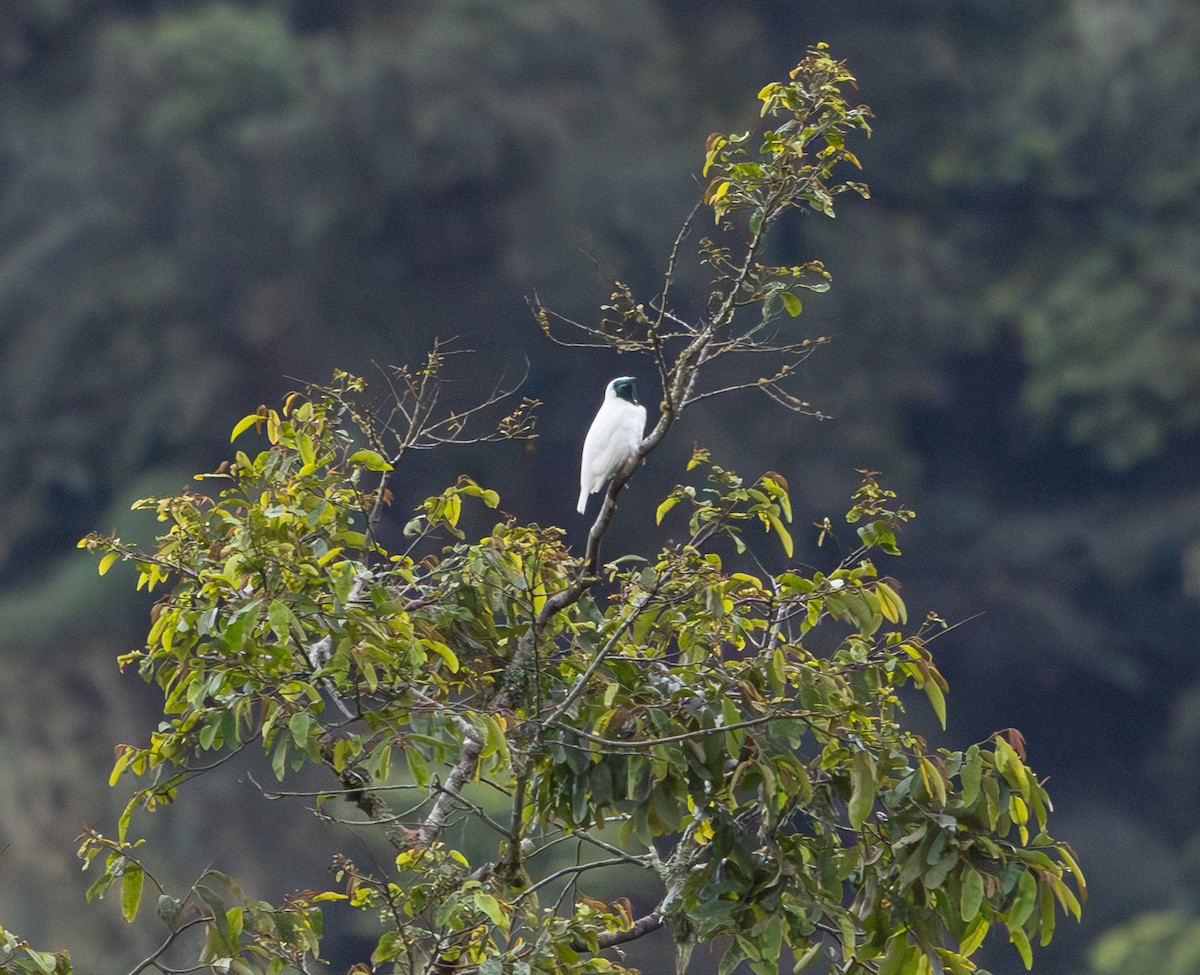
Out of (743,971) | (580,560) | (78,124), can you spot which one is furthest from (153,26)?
(580,560)

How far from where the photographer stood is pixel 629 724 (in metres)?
2.71

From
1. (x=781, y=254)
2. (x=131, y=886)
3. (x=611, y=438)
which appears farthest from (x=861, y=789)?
(x=781, y=254)

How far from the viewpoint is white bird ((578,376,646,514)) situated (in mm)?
4703

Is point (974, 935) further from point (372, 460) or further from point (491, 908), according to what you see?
point (372, 460)

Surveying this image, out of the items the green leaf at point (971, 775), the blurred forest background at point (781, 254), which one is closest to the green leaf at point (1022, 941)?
the green leaf at point (971, 775)

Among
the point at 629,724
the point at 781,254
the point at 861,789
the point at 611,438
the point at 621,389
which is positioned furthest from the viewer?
the point at 781,254

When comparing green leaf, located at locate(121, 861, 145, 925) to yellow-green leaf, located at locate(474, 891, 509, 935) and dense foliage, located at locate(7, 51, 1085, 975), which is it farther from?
yellow-green leaf, located at locate(474, 891, 509, 935)

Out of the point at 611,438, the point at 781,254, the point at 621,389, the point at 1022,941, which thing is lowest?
the point at 1022,941

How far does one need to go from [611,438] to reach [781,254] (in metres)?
11.5

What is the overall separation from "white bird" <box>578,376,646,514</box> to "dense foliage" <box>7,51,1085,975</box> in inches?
67.9

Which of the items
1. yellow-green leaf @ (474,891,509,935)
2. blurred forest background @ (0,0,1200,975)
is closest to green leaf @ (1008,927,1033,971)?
yellow-green leaf @ (474,891,509,935)

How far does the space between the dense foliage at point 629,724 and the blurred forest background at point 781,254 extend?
11.2m

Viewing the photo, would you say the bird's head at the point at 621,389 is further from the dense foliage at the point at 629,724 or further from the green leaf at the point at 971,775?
the green leaf at the point at 971,775

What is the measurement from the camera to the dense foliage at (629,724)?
2523mm
